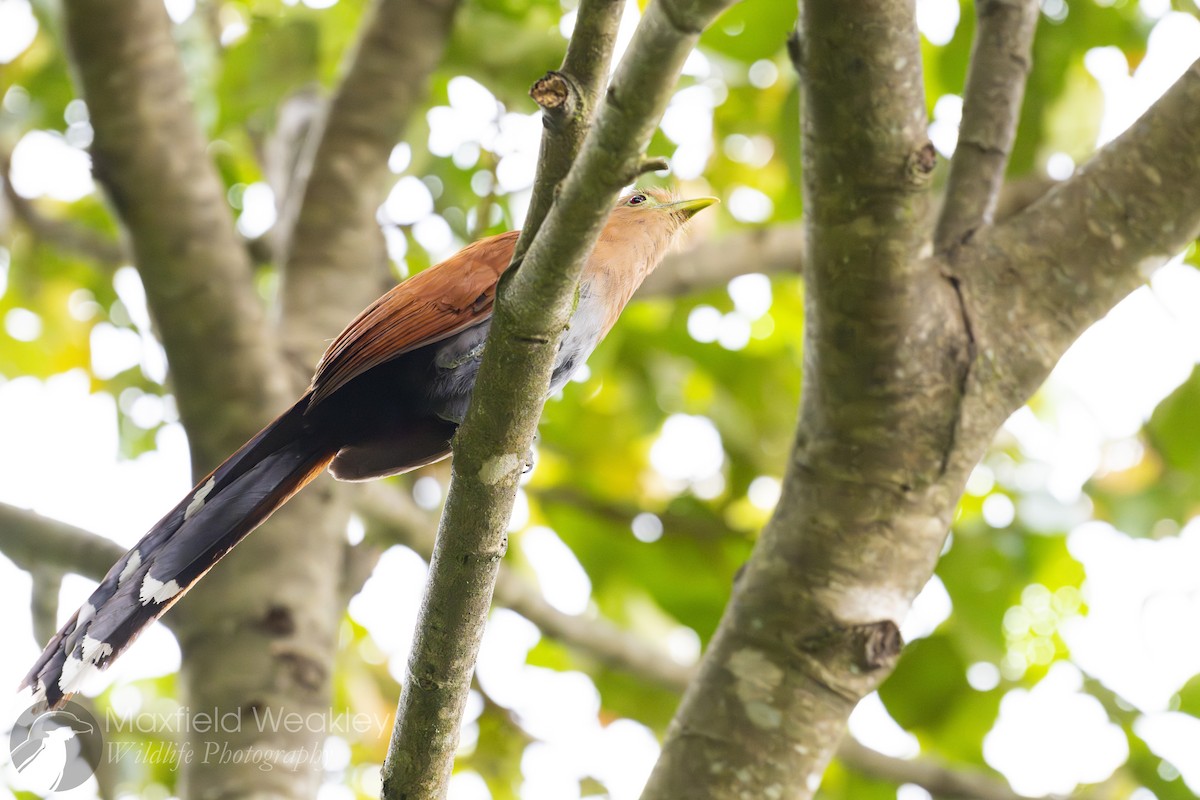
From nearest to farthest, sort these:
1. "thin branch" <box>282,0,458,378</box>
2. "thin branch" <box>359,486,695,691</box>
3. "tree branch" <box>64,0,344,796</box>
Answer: "tree branch" <box>64,0,344,796</box> < "thin branch" <box>359,486,695,691</box> < "thin branch" <box>282,0,458,378</box>

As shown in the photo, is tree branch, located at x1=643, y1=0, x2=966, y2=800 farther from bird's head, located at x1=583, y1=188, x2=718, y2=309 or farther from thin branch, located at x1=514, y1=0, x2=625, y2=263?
thin branch, located at x1=514, y1=0, x2=625, y2=263

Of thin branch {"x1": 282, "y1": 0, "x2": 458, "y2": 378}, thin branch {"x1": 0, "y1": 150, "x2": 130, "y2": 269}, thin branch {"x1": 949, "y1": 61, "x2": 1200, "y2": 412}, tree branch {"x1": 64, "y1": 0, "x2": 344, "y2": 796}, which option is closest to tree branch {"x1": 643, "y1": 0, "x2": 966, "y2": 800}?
thin branch {"x1": 949, "y1": 61, "x2": 1200, "y2": 412}

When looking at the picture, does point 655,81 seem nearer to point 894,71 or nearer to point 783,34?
point 894,71

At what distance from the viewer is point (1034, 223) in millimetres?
2299

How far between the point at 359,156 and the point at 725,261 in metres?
1.17

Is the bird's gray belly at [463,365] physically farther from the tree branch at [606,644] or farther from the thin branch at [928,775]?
the thin branch at [928,775]

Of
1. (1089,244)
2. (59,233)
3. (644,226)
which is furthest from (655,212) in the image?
(59,233)

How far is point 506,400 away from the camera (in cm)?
139

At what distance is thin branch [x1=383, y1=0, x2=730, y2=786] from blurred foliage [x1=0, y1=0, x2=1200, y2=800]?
66.9 inches

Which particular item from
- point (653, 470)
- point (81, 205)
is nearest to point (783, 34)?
point (653, 470)

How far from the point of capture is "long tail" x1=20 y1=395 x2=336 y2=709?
1912 millimetres

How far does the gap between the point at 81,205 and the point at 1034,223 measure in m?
4.34

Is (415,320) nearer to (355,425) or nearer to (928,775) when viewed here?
(355,425)

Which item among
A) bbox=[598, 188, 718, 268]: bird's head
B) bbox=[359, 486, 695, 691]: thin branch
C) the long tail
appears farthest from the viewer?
bbox=[359, 486, 695, 691]: thin branch
